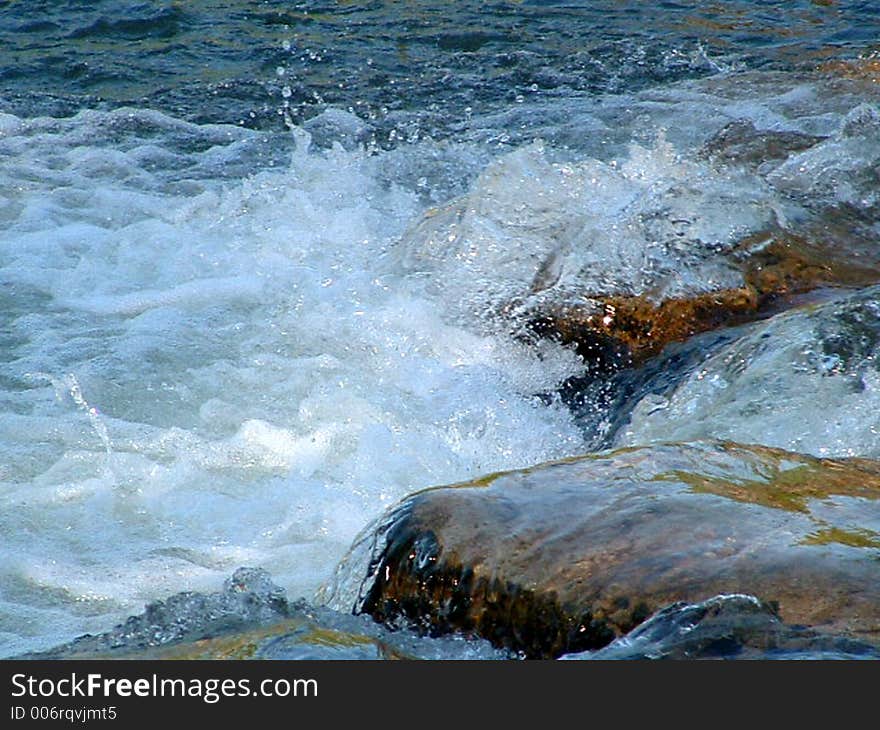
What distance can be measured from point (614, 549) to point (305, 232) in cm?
417

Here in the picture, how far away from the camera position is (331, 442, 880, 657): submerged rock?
270cm

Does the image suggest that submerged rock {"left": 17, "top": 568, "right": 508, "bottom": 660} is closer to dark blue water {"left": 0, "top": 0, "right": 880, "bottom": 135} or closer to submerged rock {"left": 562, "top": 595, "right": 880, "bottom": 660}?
submerged rock {"left": 562, "top": 595, "right": 880, "bottom": 660}

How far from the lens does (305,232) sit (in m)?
6.77

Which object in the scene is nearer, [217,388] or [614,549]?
[614,549]

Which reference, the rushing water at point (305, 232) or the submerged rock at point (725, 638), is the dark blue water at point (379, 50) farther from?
the submerged rock at point (725, 638)

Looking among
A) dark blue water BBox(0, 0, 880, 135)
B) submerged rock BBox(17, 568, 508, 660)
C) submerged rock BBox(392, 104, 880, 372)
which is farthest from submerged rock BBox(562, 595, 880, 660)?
dark blue water BBox(0, 0, 880, 135)

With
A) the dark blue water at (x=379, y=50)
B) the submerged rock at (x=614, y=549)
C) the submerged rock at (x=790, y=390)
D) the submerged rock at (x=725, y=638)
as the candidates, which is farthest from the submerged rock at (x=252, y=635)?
the dark blue water at (x=379, y=50)

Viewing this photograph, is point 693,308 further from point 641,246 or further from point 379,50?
point 379,50

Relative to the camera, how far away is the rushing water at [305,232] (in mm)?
4551

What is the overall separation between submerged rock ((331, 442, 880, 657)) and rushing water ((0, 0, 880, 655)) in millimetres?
1023

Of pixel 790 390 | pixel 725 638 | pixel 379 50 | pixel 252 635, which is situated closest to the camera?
pixel 725 638

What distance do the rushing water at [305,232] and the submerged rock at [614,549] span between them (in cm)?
102

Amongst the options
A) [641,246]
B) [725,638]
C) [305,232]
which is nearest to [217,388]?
[305,232]
